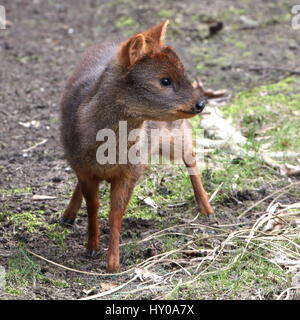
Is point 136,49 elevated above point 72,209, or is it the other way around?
point 136,49

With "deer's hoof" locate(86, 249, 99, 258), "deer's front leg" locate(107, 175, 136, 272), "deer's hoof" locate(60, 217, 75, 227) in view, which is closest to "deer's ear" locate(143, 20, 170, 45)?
"deer's front leg" locate(107, 175, 136, 272)

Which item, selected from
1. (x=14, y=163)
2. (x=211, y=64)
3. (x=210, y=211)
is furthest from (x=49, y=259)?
(x=211, y=64)

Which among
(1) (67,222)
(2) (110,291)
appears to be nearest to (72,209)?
(1) (67,222)

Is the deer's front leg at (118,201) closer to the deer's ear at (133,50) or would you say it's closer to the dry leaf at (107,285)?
the dry leaf at (107,285)

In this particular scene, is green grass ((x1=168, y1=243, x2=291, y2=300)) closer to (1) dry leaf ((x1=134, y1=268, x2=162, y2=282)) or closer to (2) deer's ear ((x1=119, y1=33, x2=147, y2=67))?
(1) dry leaf ((x1=134, y1=268, x2=162, y2=282))

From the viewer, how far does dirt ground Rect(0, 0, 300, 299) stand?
546cm

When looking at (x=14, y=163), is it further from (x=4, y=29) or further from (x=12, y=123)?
(x=4, y=29)

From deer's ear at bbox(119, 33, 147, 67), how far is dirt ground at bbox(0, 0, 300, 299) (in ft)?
4.44

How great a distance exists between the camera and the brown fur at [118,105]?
4.76 m

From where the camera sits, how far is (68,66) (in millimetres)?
9516

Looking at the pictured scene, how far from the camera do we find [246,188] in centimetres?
621

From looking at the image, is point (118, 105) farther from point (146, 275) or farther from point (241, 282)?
point (241, 282)

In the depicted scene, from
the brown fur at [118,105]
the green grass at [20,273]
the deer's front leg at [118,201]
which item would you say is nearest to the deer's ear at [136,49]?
the brown fur at [118,105]

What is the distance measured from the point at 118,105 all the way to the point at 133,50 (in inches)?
14.6
